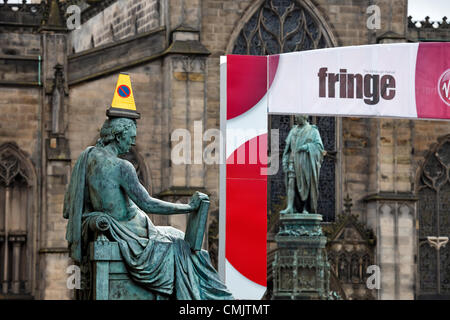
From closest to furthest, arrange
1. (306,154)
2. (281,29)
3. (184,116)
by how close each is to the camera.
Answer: (306,154) → (184,116) → (281,29)

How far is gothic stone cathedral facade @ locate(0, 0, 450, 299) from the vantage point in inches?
1184

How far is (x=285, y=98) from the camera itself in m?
18.8

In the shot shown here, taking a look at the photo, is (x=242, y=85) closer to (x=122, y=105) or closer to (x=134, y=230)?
(x=122, y=105)

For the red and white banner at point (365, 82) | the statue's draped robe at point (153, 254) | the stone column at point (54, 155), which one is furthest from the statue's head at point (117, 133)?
the stone column at point (54, 155)

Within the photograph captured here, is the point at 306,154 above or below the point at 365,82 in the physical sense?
below

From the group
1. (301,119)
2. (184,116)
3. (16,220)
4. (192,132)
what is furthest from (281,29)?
(301,119)

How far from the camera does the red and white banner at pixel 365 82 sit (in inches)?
732

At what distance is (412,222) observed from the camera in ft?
103

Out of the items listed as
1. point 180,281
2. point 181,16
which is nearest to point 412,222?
point 181,16

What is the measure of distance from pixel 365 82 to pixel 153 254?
948 centimetres

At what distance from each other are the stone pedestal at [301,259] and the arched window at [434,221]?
12.5 meters

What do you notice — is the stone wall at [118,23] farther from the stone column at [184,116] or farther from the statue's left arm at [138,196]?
the statue's left arm at [138,196]

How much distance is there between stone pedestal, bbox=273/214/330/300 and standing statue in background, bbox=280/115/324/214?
0.71 metres

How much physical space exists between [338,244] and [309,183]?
350 inches
